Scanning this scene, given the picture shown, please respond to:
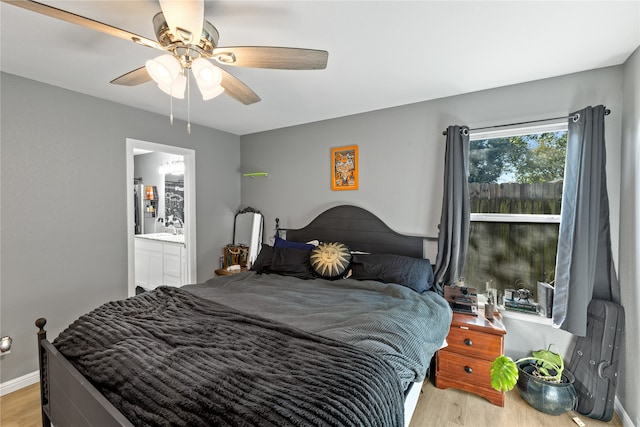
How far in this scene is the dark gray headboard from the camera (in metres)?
2.86

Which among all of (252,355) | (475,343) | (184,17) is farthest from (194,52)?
(475,343)

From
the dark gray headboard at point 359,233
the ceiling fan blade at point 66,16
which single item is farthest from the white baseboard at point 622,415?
the ceiling fan blade at point 66,16

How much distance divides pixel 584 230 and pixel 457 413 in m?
1.57

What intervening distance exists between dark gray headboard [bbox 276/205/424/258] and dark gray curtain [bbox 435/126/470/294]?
302 millimetres

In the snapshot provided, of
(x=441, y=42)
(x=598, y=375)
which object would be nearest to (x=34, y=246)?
(x=441, y=42)

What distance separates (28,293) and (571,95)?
15.0 ft

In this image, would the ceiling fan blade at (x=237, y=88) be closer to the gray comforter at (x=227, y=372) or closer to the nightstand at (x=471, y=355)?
the gray comforter at (x=227, y=372)

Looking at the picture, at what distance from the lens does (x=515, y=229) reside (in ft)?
8.18

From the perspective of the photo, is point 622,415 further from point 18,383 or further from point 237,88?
point 18,383

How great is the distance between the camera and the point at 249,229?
3.97 meters

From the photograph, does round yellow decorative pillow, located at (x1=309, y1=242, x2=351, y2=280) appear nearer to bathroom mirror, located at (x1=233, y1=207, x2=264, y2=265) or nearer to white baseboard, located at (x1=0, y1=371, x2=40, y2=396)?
bathroom mirror, located at (x1=233, y1=207, x2=264, y2=265)

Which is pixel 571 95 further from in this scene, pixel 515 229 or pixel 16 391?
pixel 16 391

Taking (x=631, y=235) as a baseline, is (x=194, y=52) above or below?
above

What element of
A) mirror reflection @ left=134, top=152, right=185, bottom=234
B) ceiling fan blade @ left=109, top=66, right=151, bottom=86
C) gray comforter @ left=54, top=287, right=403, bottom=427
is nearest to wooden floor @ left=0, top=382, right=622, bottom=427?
Answer: gray comforter @ left=54, top=287, right=403, bottom=427
